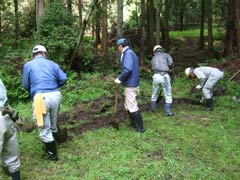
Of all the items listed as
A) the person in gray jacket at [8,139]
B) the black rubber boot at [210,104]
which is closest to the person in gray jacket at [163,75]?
the black rubber boot at [210,104]

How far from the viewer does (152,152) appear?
6977 mm

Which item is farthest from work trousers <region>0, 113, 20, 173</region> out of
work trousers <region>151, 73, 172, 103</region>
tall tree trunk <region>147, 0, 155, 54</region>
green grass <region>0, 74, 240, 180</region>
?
tall tree trunk <region>147, 0, 155, 54</region>

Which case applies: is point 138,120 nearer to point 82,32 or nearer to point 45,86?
point 45,86

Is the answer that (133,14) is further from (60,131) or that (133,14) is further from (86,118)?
(60,131)

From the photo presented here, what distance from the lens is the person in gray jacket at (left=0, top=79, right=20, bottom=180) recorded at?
17.4 ft

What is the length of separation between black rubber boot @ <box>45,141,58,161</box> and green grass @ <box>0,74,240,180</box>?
13cm

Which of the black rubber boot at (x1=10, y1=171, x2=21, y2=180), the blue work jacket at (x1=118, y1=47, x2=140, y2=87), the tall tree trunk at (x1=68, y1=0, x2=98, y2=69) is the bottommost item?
the black rubber boot at (x1=10, y1=171, x2=21, y2=180)

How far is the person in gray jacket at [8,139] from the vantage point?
5.29 m

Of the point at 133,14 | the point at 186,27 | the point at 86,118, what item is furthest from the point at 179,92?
the point at 186,27

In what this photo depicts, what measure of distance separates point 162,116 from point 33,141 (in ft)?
11.4

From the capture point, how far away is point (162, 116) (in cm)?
963

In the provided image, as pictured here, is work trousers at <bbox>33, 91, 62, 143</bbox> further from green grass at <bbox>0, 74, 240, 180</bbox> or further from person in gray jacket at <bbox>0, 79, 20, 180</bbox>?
person in gray jacket at <bbox>0, 79, 20, 180</bbox>

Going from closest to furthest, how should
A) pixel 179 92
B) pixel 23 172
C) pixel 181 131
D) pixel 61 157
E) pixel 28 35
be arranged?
pixel 23 172
pixel 61 157
pixel 181 131
pixel 179 92
pixel 28 35

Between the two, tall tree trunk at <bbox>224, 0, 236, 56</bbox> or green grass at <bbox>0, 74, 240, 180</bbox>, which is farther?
tall tree trunk at <bbox>224, 0, 236, 56</bbox>
